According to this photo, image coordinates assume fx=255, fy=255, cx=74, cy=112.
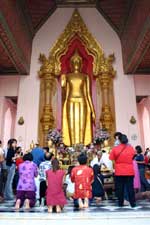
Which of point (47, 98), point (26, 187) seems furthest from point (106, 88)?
point (26, 187)

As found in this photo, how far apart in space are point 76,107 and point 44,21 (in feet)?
13.0

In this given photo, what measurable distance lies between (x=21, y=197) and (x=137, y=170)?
2.54 meters

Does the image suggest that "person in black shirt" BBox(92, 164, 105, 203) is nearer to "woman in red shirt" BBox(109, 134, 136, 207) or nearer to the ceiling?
"woman in red shirt" BBox(109, 134, 136, 207)

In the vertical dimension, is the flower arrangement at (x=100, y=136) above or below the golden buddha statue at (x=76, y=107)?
below

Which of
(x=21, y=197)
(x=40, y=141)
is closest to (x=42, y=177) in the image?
(x=21, y=197)

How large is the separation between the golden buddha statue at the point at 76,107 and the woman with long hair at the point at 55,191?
546 centimetres

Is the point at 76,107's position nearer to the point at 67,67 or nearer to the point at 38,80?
the point at 38,80

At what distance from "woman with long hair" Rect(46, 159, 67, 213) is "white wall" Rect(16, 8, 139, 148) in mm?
5502

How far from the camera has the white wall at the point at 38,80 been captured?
9.58 meters

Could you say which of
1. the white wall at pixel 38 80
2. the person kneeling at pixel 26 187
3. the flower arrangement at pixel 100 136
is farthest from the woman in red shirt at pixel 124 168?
the white wall at pixel 38 80

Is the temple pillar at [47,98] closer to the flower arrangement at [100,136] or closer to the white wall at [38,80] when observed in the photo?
the white wall at [38,80]

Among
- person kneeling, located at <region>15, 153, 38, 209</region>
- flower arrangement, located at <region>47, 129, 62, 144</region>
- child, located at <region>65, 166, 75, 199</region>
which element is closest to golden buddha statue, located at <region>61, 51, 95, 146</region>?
flower arrangement, located at <region>47, 129, 62, 144</region>

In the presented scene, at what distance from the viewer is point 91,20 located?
10906mm

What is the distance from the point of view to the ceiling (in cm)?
755
